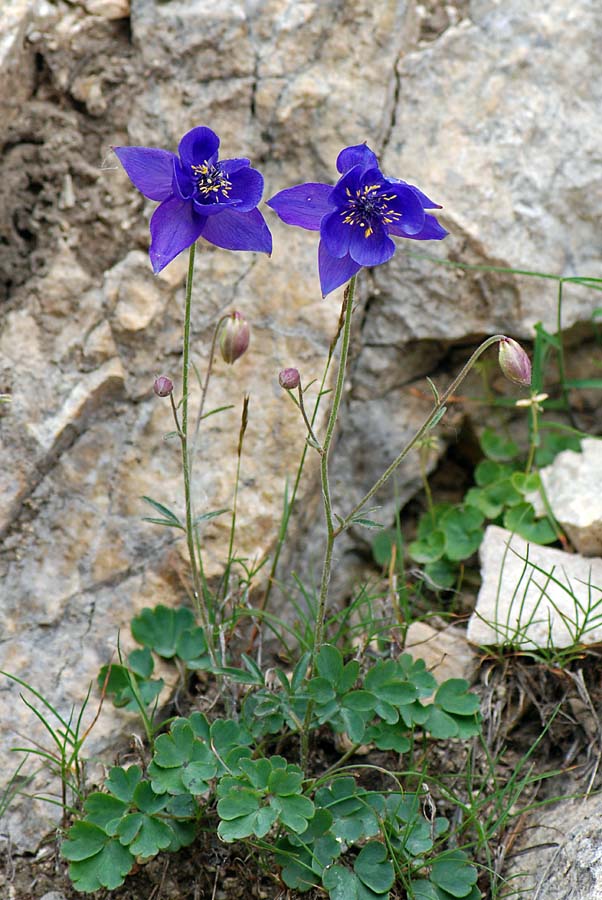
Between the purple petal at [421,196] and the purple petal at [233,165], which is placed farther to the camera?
the purple petal at [233,165]

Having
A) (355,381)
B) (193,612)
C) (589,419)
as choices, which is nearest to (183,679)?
(193,612)

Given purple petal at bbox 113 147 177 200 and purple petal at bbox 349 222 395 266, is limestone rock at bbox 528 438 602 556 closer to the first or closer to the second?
purple petal at bbox 349 222 395 266

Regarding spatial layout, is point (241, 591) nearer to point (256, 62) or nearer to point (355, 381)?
point (355, 381)

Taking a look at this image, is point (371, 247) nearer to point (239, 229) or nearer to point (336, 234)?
point (336, 234)

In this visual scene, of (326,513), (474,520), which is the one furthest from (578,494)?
(326,513)

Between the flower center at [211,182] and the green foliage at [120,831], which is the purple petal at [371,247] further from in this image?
the green foliage at [120,831]

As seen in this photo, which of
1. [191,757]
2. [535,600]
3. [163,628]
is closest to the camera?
[191,757]

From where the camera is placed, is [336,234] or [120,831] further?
[120,831]

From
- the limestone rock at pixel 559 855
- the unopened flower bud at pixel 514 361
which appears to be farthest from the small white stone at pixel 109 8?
the limestone rock at pixel 559 855
